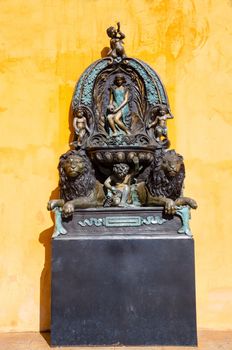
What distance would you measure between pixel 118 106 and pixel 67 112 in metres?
0.53

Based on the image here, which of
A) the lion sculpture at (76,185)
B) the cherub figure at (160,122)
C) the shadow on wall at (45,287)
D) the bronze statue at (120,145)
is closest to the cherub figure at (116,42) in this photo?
the bronze statue at (120,145)

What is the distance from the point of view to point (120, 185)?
391 centimetres

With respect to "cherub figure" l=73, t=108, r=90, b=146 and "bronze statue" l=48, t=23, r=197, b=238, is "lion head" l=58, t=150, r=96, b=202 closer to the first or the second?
"bronze statue" l=48, t=23, r=197, b=238

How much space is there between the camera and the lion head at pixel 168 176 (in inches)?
146

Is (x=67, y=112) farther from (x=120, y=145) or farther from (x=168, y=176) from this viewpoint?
(x=168, y=176)

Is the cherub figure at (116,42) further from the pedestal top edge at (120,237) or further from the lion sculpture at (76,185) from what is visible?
the pedestal top edge at (120,237)

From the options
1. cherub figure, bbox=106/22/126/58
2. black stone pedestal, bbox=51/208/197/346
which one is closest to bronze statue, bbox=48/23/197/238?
cherub figure, bbox=106/22/126/58

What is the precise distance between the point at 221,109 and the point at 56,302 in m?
2.22

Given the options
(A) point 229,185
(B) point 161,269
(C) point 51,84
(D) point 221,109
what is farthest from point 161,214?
(C) point 51,84

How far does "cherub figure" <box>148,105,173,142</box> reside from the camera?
4058 mm

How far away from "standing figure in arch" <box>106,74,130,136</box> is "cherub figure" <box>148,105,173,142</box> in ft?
0.79

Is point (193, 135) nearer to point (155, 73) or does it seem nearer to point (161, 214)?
point (155, 73)

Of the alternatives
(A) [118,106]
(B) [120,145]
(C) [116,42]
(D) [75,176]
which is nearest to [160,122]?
(A) [118,106]

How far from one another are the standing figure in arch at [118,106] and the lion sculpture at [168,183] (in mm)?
449
